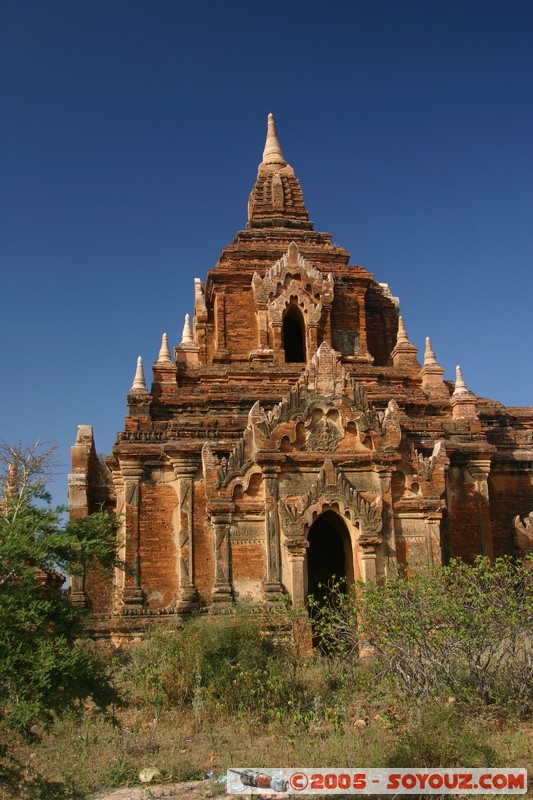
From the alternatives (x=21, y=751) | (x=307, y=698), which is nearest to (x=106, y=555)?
(x=21, y=751)

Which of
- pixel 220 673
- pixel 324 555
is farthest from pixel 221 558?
pixel 324 555

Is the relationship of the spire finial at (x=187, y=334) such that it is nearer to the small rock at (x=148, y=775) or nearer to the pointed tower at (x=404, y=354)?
the pointed tower at (x=404, y=354)

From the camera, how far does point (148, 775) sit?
879cm

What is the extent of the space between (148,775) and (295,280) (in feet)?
43.4

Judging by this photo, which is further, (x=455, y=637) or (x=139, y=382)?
→ (x=139, y=382)

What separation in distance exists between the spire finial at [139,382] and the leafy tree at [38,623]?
809cm

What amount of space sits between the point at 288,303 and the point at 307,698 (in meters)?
10.4

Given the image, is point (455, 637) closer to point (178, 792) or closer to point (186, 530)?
point (178, 792)

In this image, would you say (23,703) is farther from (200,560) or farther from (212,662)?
(200,560)

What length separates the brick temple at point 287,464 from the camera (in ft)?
49.0

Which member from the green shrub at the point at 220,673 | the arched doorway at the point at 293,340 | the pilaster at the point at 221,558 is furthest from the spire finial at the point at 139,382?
the green shrub at the point at 220,673

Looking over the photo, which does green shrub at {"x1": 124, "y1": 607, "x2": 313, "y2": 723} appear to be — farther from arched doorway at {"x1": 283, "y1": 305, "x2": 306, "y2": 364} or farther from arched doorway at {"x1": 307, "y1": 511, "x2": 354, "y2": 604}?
arched doorway at {"x1": 283, "y1": 305, "x2": 306, "y2": 364}

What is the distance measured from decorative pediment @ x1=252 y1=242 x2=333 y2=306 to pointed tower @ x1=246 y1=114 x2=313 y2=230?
8.16 ft

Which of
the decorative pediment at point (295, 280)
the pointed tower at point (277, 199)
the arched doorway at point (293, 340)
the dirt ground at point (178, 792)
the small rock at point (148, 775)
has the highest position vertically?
the pointed tower at point (277, 199)
